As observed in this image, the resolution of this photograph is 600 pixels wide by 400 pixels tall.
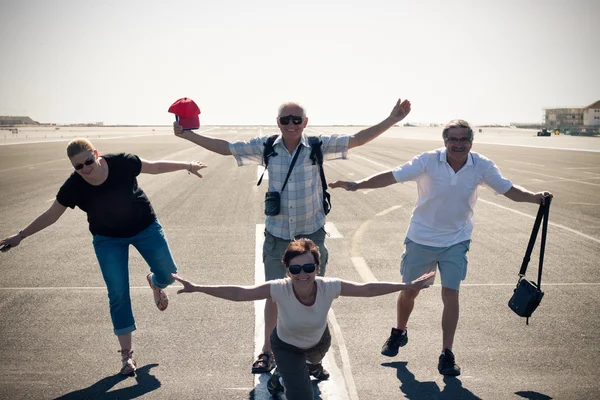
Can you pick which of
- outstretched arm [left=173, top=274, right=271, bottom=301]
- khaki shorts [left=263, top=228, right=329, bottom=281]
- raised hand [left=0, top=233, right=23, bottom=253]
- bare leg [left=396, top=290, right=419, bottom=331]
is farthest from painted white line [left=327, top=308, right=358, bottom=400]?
raised hand [left=0, top=233, right=23, bottom=253]

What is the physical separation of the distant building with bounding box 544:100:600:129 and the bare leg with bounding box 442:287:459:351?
473ft

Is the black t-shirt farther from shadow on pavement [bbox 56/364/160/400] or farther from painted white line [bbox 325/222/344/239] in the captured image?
painted white line [bbox 325/222/344/239]

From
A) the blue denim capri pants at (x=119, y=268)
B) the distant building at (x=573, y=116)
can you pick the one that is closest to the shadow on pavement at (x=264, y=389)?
the blue denim capri pants at (x=119, y=268)

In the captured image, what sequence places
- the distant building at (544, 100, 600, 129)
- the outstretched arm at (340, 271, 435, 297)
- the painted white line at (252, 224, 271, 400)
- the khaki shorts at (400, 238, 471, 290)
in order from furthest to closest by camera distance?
the distant building at (544, 100, 600, 129)
the khaki shorts at (400, 238, 471, 290)
the painted white line at (252, 224, 271, 400)
the outstretched arm at (340, 271, 435, 297)

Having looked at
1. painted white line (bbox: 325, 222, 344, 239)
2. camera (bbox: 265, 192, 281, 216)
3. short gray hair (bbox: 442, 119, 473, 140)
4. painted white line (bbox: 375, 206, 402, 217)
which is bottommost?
painted white line (bbox: 325, 222, 344, 239)

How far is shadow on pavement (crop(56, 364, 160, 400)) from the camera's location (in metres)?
4.29

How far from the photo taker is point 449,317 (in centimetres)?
486

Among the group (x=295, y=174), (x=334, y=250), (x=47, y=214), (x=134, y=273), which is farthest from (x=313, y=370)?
(x=334, y=250)

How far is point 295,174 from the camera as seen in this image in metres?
4.70

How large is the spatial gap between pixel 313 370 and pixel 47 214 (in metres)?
2.52

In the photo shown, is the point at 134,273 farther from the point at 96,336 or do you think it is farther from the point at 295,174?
the point at 295,174

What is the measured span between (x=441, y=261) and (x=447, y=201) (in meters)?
0.52

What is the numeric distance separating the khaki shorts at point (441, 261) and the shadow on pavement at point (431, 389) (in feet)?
2.64

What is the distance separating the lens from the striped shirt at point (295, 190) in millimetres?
4684
